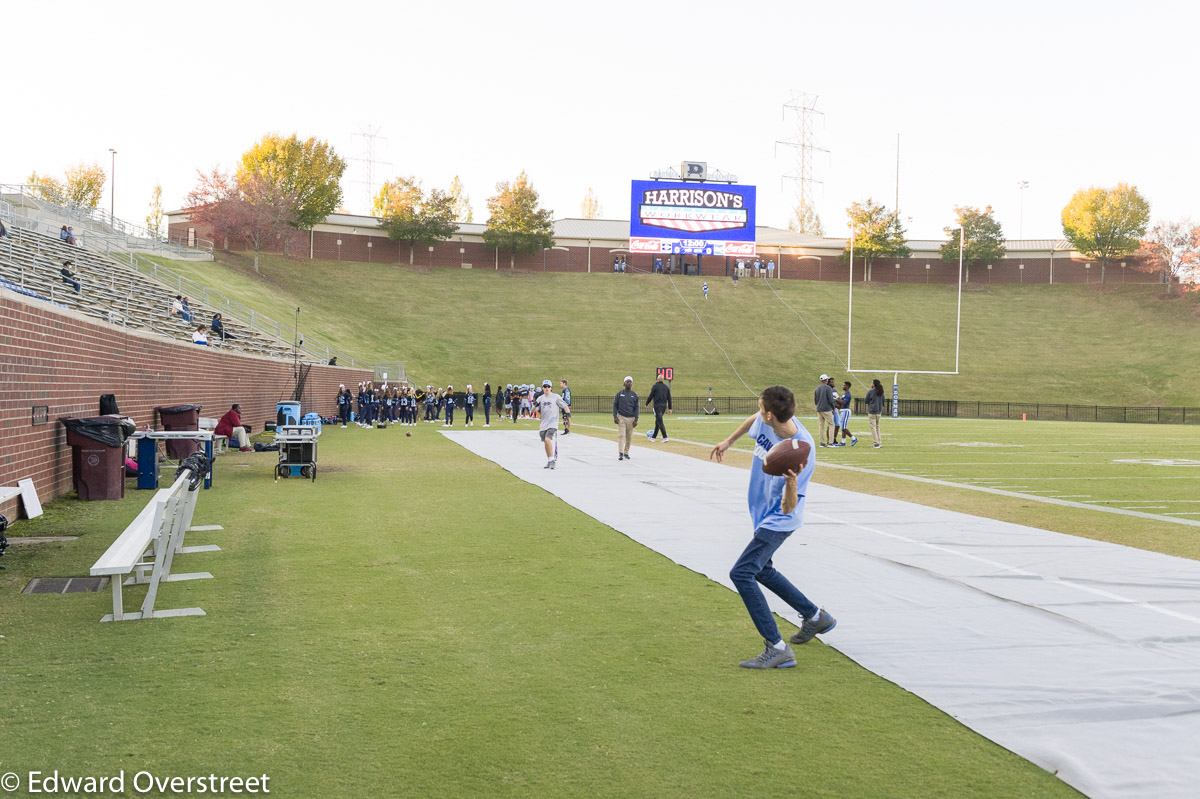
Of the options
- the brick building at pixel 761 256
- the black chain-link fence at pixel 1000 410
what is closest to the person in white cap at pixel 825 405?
the black chain-link fence at pixel 1000 410

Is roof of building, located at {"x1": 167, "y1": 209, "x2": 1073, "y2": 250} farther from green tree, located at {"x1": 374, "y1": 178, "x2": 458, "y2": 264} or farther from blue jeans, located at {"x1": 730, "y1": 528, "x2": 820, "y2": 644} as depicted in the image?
blue jeans, located at {"x1": 730, "y1": 528, "x2": 820, "y2": 644}

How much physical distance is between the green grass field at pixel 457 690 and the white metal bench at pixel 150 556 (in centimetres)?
20

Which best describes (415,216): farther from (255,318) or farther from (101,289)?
(101,289)

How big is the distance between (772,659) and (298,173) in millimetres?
74729

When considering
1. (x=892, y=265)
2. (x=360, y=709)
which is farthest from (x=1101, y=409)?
(x=360, y=709)

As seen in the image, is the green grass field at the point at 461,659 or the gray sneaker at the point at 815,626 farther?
the gray sneaker at the point at 815,626

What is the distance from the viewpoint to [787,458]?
582 centimetres

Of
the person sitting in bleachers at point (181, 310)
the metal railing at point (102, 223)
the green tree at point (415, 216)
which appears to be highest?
the green tree at point (415, 216)

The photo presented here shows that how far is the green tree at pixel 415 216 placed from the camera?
7681 cm

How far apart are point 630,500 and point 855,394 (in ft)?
148

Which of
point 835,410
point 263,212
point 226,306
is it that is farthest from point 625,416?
A: point 263,212

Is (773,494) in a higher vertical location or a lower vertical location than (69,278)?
lower

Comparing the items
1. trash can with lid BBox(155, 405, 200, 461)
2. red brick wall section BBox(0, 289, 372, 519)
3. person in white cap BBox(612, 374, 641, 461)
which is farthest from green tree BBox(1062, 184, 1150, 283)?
trash can with lid BBox(155, 405, 200, 461)

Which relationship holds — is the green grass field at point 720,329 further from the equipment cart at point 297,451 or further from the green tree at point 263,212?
the equipment cart at point 297,451
